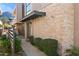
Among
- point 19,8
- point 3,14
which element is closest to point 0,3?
point 3,14

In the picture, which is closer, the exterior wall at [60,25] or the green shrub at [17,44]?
the exterior wall at [60,25]

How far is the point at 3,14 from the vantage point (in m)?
5.52

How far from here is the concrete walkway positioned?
5.64 m

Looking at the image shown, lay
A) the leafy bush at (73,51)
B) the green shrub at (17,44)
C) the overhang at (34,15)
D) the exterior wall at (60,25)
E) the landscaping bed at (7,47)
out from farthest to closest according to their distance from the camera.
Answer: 1. the overhang at (34,15)
2. the green shrub at (17,44)
3. the exterior wall at (60,25)
4. the landscaping bed at (7,47)
5. the leafy bush at (73,51)

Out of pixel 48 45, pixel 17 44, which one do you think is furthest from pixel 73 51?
pixel 17 44

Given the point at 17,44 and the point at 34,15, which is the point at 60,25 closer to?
the point at 17,44

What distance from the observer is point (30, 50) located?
231 inches

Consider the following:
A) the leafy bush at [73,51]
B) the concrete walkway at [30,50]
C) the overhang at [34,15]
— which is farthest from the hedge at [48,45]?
→ the overhang at [34,15]

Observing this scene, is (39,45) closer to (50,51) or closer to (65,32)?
(50,51)

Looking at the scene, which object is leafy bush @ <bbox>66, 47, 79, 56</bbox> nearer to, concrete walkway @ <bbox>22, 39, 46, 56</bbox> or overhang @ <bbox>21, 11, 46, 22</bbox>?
concrete walkway @ <bbox>22, 39, 46, 56</bbox>

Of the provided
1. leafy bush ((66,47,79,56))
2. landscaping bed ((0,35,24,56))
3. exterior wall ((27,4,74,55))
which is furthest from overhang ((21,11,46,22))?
leafy bush ((66,47,79,56))

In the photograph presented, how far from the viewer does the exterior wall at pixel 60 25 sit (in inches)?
225

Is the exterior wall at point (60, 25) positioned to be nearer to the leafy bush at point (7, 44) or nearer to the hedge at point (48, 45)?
the hedge at point (48, 45)

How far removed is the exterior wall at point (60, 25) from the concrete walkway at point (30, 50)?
0.48m
